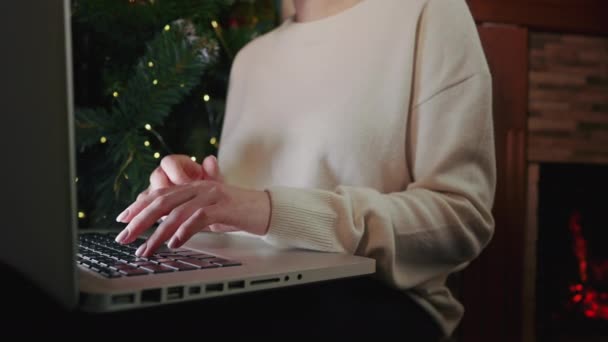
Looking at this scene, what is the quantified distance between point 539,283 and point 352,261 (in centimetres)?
116

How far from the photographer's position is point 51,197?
36 centimetres

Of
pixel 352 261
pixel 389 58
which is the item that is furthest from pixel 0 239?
pixel 389 58

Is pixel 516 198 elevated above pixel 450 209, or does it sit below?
below

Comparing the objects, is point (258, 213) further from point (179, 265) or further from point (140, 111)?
point (140, 111)

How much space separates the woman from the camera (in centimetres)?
61

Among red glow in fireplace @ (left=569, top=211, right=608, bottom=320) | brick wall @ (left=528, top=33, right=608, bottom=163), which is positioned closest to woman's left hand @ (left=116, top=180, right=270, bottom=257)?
brick wall @ (left=528, top=33, right=608, bottom=163)

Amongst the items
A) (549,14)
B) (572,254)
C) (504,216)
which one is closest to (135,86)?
(504,216)

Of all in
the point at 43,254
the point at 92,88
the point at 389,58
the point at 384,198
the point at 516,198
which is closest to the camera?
the point at 43,254

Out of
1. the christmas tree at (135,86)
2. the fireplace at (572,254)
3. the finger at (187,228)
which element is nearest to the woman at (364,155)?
the finger at (187,228)

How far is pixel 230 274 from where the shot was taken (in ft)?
1.40

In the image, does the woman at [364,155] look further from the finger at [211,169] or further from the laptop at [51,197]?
the laptop at [51,197]

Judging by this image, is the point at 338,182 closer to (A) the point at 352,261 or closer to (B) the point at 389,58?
(B) the point at 389,58

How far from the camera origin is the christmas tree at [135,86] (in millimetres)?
983

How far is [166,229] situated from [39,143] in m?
0.19
